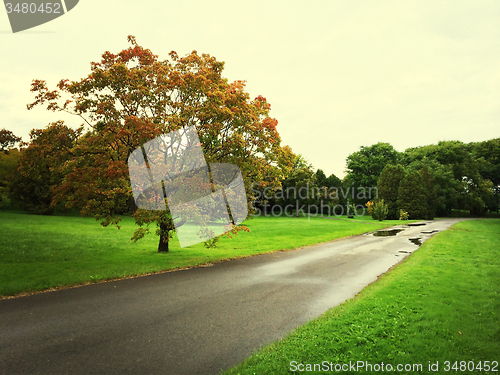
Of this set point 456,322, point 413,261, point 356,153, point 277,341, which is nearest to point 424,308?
point 456,322

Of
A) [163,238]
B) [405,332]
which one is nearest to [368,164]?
[163,238]

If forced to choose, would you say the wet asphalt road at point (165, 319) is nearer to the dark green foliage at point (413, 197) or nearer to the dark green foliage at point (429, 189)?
the dark green foliage at point (413, 197)

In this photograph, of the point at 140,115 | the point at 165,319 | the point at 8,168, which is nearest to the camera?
the point at 165,319

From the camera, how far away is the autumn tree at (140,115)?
10.4 metres

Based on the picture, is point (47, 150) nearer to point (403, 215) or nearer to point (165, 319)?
point (165, 319)

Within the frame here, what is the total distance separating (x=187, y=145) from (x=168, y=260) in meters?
5.52

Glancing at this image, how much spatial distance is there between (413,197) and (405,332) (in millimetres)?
53825

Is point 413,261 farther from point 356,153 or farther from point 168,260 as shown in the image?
point 356,153

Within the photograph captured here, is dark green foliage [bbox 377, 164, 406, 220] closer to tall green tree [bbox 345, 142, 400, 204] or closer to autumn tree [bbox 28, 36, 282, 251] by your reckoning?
tall green tree [bbox 345, 142, 400, 204]

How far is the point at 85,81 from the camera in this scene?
35.4 ft

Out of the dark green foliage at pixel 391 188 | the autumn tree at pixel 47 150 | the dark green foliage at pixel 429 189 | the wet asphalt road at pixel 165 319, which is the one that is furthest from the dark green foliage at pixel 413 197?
the autumn tree at pixel 47 150

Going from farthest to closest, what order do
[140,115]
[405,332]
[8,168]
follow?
[8,168], [140,115], [405,332]

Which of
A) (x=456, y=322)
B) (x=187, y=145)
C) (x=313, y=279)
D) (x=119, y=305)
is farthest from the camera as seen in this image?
(x=187, y=145)

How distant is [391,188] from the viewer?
54125mm
